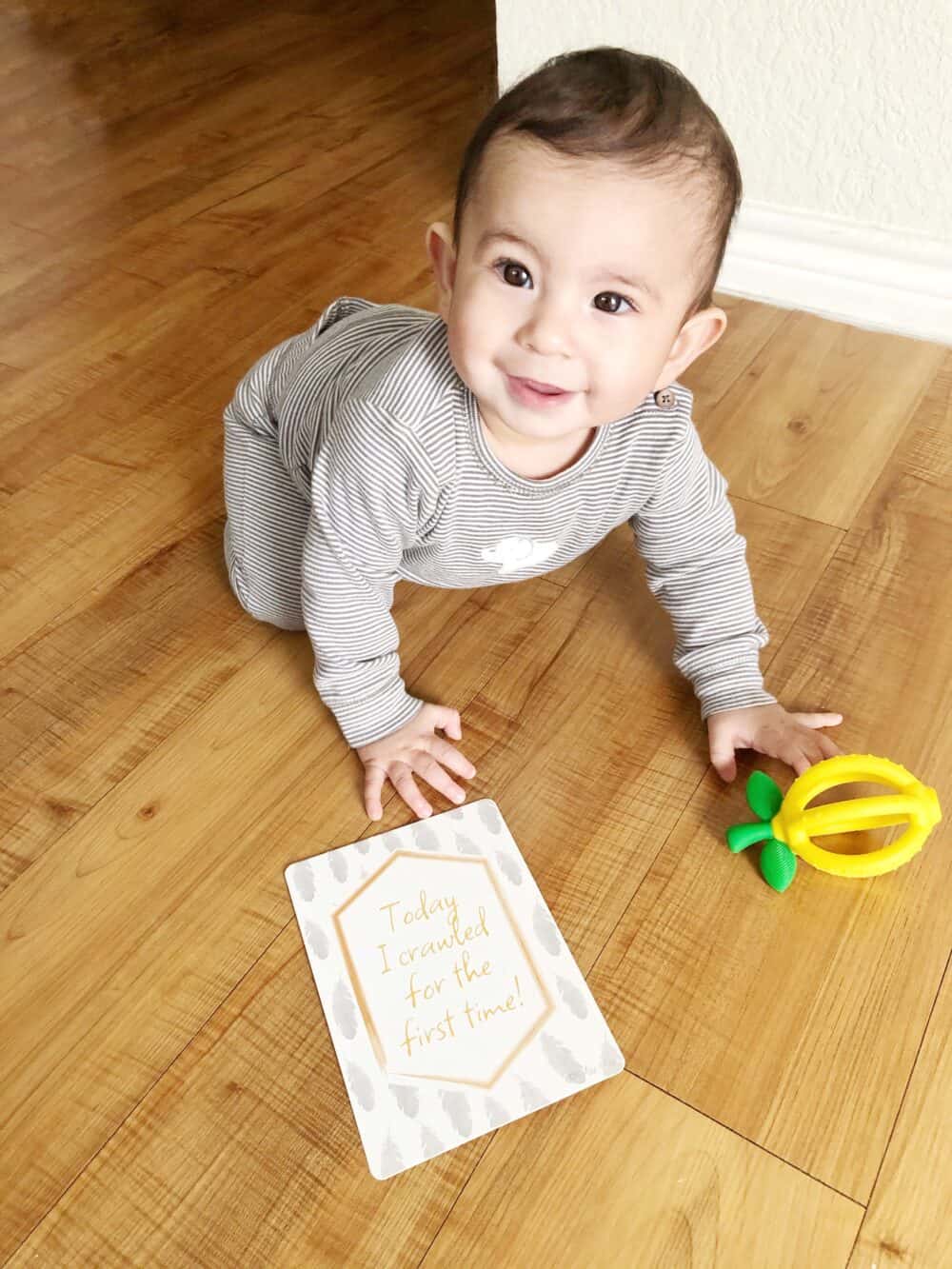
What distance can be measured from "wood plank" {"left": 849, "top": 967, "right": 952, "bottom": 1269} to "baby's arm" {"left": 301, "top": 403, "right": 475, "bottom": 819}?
383 millimetres

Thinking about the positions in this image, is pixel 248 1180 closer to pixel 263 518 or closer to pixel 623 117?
pixel 263 518

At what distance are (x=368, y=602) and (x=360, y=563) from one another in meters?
0.04

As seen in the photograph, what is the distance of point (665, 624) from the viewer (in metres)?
0.96

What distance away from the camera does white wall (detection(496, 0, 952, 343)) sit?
1.15 metres

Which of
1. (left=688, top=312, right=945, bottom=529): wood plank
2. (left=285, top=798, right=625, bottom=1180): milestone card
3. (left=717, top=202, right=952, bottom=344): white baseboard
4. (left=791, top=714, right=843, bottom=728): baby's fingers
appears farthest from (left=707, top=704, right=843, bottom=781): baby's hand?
(left=717, top=202, right=952, bottom=344): white baseboard

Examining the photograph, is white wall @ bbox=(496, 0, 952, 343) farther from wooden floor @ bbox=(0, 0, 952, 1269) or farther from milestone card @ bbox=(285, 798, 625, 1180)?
milestone card @ bbox=(285, 798, 625, 1180)

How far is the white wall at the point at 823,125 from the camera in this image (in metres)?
1.15

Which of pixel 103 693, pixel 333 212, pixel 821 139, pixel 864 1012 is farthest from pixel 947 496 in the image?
pixel 333 212

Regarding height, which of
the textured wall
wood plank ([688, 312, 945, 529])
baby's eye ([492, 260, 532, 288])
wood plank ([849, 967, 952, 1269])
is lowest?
wood plank ([849, 967, 952, 1269])

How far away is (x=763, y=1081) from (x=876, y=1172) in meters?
0.08

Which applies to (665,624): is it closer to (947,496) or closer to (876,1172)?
(947,496)

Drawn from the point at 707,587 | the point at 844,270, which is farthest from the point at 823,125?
the point at 707,587

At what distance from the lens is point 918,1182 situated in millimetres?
635

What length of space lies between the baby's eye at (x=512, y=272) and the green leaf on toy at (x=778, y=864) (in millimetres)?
449
